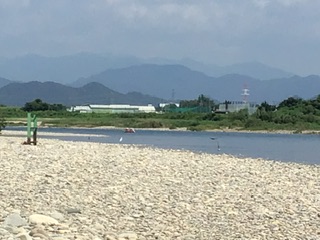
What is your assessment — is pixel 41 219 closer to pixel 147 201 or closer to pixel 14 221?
pixel 14 221

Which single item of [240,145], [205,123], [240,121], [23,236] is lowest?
[240,145]

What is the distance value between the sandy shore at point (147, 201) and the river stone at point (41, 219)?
0.06ft

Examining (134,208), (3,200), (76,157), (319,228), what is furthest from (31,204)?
(76,157)

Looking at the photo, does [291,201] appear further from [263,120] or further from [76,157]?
[263,120]

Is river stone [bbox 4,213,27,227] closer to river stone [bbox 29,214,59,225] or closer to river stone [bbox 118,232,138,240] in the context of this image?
river stone [bbox 29,214,59,225]

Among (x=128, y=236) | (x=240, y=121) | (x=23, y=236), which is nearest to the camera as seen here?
(x=23, y=236)

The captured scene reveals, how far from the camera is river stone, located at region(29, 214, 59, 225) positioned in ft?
38.8

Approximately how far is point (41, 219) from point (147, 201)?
3511mm

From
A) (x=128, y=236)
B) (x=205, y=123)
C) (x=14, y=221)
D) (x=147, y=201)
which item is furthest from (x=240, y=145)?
(x=205, y=123)

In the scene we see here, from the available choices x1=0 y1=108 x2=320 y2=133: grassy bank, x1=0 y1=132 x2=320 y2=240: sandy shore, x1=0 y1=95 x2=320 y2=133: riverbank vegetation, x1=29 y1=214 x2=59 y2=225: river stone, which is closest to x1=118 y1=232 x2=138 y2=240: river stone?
x1=0 y1=132 x2=320 y2=240: sandy shore

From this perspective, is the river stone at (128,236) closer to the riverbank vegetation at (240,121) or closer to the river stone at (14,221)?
the river stone at (14,221)

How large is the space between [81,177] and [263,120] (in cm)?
10482

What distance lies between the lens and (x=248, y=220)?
13.7 m

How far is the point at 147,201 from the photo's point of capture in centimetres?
1495
